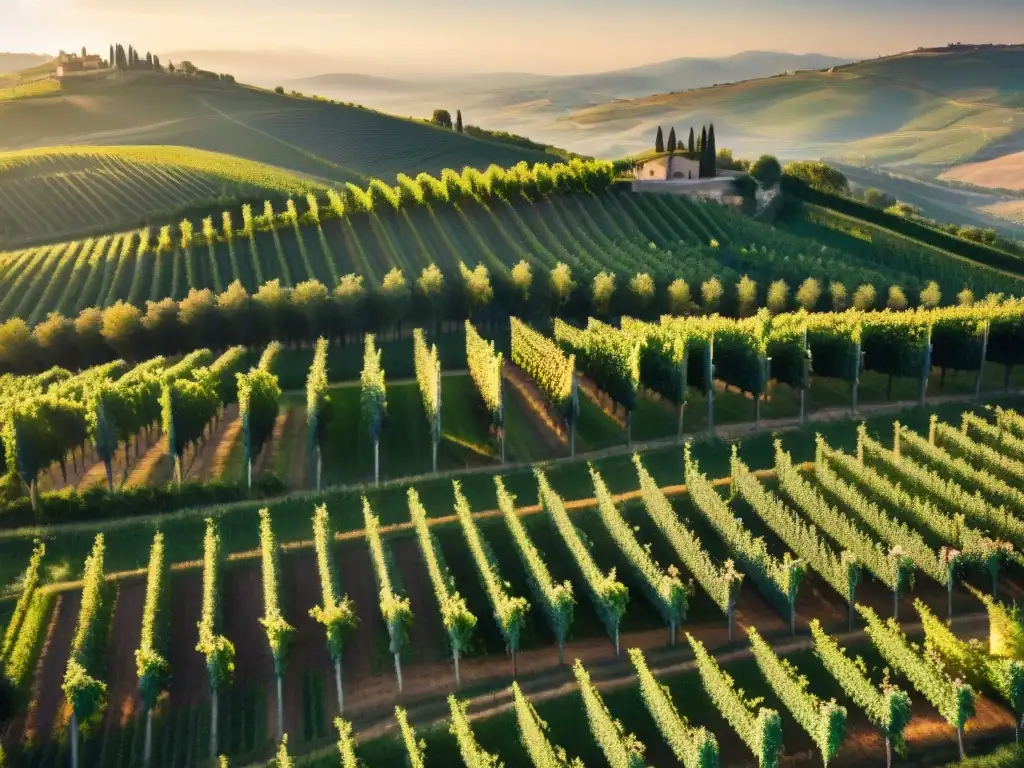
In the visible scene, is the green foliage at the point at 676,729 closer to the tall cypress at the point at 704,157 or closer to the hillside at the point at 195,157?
the tall cypress at the point at 704,157

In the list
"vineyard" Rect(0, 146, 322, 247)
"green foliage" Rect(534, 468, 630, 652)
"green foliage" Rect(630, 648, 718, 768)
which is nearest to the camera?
"green foliage" Rect(630, 648, 718, 768)

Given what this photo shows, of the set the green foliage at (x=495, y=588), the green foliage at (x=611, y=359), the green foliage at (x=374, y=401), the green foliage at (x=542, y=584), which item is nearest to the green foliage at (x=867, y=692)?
the green foliage at (x=542, y=584)

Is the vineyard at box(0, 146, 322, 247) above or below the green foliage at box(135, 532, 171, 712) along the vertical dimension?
above

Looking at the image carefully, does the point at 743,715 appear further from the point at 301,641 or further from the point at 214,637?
the point at 214,637

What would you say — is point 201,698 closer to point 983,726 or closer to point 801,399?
point 983,726

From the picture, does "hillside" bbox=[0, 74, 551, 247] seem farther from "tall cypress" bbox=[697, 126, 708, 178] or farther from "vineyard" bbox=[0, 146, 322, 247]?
"tall cypress" bbox=[697, 126, 708, 178]

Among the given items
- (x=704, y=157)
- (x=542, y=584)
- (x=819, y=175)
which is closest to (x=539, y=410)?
(x=542, y=584)

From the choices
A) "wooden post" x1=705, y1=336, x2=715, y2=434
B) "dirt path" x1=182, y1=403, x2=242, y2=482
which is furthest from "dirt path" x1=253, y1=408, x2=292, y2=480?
"wooden post" x1=705, y1=336, x2=715, y2=434
